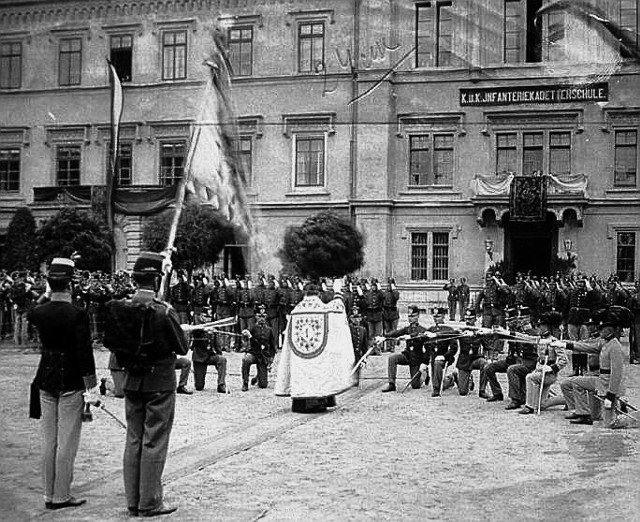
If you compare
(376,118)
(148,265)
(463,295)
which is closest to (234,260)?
(376,118)

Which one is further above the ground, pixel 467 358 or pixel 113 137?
pixel 113 137

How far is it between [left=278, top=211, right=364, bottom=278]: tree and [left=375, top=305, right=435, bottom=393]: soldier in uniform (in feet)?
5.15

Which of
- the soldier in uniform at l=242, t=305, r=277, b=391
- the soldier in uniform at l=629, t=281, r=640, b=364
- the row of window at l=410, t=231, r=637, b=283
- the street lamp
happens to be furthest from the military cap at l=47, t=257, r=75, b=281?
the street lamp

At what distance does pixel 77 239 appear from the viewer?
9.37 metres

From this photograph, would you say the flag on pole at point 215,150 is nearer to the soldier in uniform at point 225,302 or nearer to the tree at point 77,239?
the tree at point 77,239

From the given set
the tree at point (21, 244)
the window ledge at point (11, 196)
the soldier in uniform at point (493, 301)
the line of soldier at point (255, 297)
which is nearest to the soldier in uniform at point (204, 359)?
the window ledge at point (11, 196)

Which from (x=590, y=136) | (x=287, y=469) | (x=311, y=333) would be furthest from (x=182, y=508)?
(x=590, y=136)

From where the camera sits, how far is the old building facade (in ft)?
34.7

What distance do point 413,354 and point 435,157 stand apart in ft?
22.7

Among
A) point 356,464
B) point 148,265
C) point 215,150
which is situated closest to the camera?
point 148,265

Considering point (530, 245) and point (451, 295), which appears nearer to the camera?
point (451, 295)

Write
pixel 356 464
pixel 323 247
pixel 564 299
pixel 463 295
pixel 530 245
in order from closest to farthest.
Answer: pixel 356 464
pixel 323 247
pixel 463 295
pixel 564 299
pixel 530 245

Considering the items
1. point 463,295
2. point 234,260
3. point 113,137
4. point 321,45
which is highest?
point 321,45

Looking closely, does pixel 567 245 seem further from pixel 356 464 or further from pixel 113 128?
pixel 356 464
